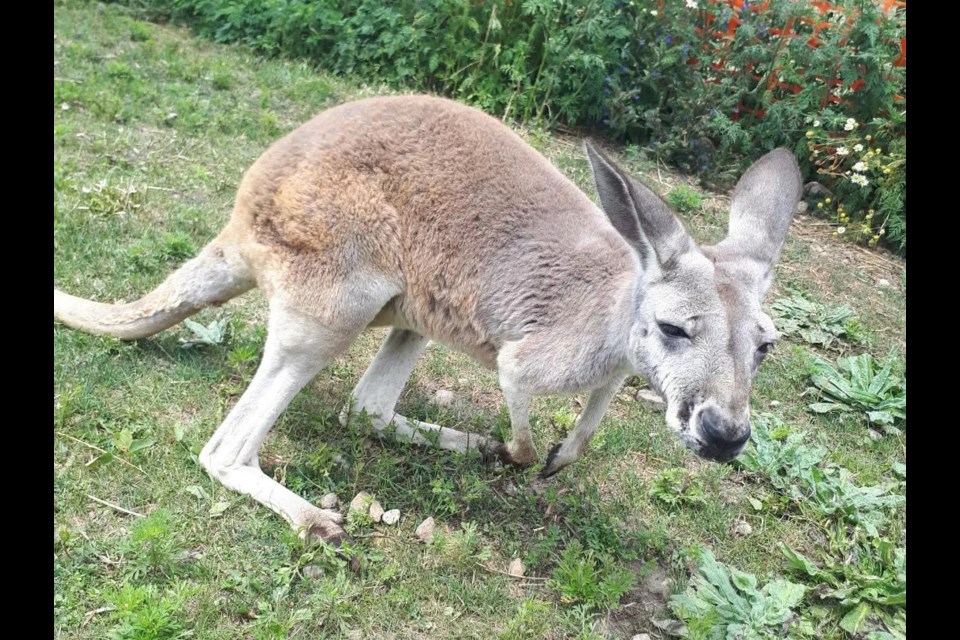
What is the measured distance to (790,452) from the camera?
4.02 m

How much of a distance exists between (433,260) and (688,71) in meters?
3.88

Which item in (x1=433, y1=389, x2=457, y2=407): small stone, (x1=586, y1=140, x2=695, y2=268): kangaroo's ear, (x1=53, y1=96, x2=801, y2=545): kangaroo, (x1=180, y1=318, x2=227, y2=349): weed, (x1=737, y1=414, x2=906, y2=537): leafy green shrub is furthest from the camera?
(x1=433, y1=389, x2=457, y2=407): small stone

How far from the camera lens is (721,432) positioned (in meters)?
2.75

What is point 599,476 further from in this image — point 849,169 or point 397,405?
point 849,169

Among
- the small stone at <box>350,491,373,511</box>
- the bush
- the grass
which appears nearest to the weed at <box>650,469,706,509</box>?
the grass

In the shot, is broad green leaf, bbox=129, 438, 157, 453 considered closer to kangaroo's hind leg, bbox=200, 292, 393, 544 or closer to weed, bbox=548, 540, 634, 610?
kangaroo's hind leg, bbox=200, 292, 393, 544

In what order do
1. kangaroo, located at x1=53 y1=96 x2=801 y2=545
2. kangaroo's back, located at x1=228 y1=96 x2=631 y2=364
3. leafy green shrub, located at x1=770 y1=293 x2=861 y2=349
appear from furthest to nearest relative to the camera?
1. leafy green shrub, located at x1=770 y1=293 x2=861 y2=349
2. kangaroo's back, located at x1=228 y1=96 x2=631 y2=364
3. kangaroo, located at x1=53 y1=96 x2=801 y2=545

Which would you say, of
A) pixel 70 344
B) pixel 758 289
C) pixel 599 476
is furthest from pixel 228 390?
pixel 758 289

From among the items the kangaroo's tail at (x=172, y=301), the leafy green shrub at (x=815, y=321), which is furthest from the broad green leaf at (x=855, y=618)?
the kangaroo's tail at (x=172, y=301)

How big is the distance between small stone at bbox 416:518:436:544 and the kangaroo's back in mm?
738

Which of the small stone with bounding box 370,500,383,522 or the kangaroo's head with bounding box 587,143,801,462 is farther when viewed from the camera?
the small stone with bounding box 370,500,383,522

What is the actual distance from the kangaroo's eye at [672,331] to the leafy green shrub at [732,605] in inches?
38.4

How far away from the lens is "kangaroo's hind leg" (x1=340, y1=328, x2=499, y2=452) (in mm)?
3980
